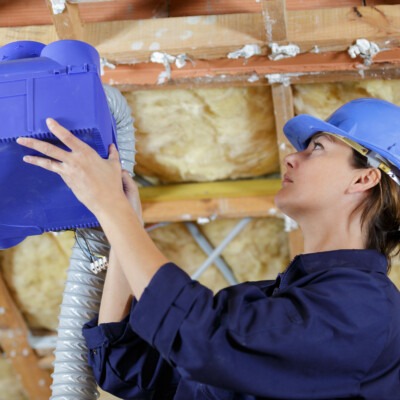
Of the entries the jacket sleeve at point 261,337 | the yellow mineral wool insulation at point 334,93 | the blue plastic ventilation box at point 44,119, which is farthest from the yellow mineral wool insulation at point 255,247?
the jacket sleeve at point 261,337

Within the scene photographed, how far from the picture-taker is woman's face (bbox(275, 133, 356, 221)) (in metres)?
1.54

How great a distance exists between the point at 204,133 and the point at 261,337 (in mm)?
1630

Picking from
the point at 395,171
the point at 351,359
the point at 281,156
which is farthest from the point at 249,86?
the point at 351,359

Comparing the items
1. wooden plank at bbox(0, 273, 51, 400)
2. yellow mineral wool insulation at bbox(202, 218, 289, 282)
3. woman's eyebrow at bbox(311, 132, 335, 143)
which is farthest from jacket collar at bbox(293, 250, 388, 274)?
wooden plank at bbox(0, 273, 51, 400)

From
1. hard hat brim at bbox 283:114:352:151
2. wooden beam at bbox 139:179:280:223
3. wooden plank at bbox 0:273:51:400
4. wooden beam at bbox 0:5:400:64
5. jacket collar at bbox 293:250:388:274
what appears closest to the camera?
jacket collar at bbox 293:250:388:274

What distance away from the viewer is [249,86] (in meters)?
2.54

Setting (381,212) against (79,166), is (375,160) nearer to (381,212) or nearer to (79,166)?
(381,212)

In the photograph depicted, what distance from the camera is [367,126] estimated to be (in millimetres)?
1649

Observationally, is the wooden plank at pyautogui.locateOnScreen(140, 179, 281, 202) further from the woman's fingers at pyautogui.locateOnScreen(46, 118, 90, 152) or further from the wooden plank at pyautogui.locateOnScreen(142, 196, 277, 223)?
the woman's fingers at pyautogui.locateOnScreen(46, 118, 90, 152)

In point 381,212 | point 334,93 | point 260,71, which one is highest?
point 260,71

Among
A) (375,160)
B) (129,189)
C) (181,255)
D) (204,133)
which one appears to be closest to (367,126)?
(375,160)

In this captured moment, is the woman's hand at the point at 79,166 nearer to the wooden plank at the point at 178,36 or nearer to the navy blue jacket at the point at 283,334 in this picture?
the navy blue jacket at the point at 283,334

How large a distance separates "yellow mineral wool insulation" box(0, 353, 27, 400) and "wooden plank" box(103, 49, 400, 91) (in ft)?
6.53

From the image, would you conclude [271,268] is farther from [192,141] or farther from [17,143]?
[17,143]
